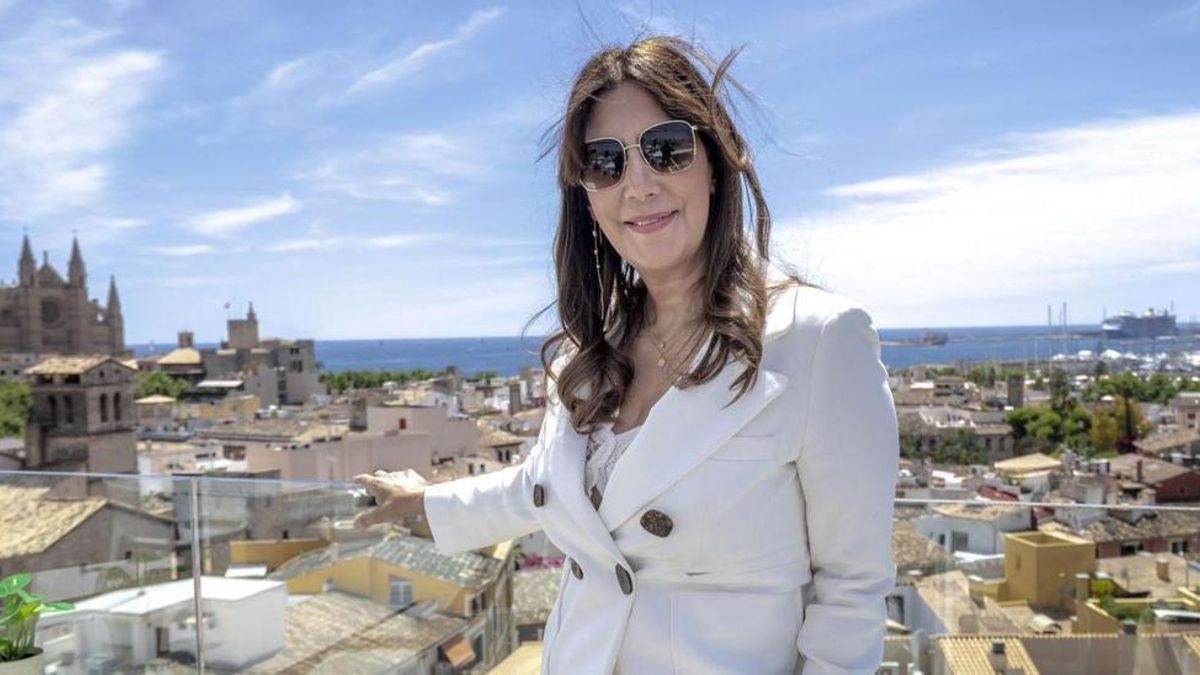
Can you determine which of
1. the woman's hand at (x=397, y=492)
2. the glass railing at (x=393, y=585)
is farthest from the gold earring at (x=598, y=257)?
the glass railing at (x=393, y=585)

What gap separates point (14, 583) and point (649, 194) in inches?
79.9

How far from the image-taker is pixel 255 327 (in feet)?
240

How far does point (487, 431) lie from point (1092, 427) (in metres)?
22.5

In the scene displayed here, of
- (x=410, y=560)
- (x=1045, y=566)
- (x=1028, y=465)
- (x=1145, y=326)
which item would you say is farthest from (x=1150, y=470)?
(x=1145, y=326)

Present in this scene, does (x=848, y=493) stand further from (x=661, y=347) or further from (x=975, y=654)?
(x=975, y=654)

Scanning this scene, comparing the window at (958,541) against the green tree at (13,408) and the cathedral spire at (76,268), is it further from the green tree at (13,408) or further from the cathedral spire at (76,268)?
the cathedral spire at (76,268)

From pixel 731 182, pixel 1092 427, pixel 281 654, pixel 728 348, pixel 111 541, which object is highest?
pixel 731 182

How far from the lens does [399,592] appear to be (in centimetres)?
Answer: 238

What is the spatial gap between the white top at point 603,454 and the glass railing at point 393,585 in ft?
3.00

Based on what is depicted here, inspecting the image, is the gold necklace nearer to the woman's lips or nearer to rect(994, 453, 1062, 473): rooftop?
the woman's lips

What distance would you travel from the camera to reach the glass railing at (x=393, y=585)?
6.73 ft

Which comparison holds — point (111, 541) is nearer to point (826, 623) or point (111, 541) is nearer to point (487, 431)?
point (826, 623)

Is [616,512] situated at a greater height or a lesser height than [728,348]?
lesser

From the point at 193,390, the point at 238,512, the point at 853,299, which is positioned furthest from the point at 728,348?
the point at 193,390
